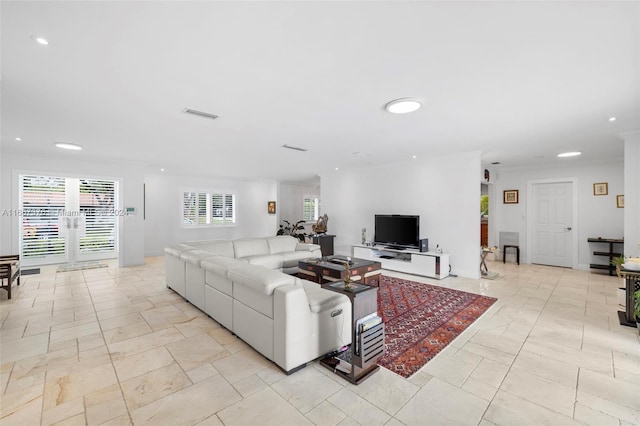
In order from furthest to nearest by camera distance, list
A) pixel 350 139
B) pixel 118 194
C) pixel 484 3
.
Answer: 1. pixel 118 194
2. pixel 350 139
3. pixel 484 3

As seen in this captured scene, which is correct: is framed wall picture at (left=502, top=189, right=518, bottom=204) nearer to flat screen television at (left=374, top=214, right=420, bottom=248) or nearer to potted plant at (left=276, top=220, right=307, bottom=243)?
flat screen television at (left=374, top=214, right=420, bottom=248)

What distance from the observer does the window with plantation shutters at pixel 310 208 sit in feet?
38.8

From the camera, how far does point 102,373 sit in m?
2.28

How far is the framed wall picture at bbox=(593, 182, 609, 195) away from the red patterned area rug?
4533mm

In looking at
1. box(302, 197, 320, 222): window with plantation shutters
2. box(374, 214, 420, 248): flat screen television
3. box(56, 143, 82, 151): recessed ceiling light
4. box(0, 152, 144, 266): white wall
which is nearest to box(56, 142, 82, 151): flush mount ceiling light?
box(56, 143, 82, 151): recessed ceiling light

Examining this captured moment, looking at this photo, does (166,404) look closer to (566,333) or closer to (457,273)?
(566,333)

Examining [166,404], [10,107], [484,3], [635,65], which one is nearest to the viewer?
[484,3]

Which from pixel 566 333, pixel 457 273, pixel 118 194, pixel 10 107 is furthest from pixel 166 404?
pixel 118 194

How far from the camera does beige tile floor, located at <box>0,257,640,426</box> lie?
182cm

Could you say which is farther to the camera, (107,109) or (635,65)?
(107,109)

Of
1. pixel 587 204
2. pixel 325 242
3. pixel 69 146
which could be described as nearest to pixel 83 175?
pixel 69 146

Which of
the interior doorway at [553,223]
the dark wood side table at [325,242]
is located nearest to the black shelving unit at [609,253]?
the interior doorway at [553,223]

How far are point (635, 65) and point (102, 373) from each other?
5001mm

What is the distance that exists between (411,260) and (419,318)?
2.48 meters
